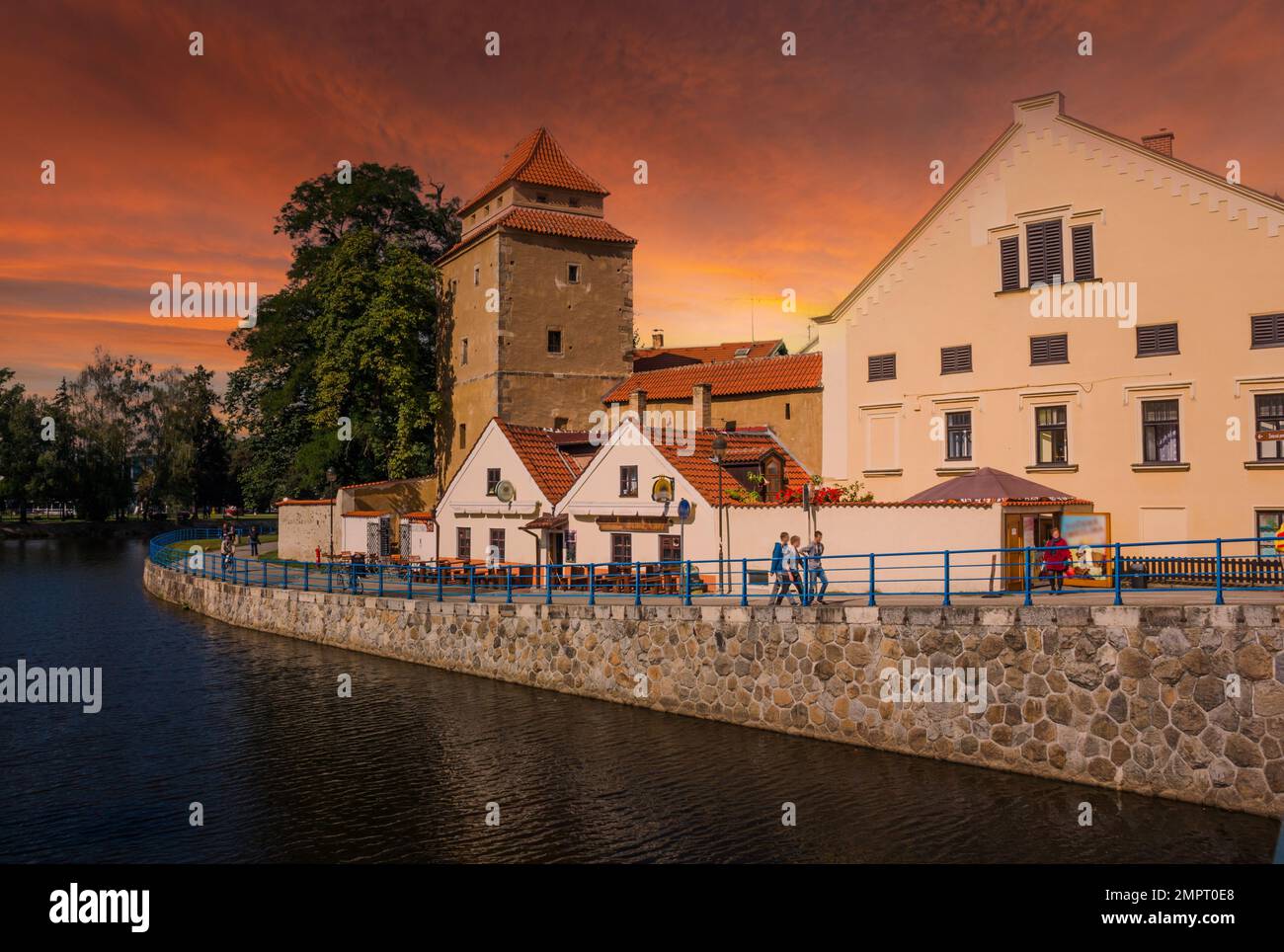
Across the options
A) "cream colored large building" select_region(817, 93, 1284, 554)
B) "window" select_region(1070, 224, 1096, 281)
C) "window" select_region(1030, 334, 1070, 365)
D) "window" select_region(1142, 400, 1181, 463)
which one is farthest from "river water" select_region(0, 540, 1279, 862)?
"window" select_region(1070, 224, 1096, 281)

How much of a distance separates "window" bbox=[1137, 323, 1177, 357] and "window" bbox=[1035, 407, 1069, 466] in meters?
2.63

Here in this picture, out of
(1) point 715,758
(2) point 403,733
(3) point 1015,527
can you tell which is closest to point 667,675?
(1) point 715,758

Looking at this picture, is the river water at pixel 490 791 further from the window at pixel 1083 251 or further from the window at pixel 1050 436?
the window at pixel 1083 251

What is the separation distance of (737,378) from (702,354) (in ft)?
99.3

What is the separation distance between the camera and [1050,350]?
26922 millimetres

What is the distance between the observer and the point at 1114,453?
25.8 m

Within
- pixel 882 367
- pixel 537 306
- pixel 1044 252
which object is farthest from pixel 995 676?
pixel 537 306

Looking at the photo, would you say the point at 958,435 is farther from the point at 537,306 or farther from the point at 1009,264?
the point at 537,306

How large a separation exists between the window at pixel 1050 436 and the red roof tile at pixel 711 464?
7.70 m

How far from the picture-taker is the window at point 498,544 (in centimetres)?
3406

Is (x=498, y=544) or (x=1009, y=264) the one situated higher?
(x=1009, y=264)

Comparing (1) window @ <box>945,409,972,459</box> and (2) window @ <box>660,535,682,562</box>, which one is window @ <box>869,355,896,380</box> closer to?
(1) window @ <box>945,409,972,459</box>
